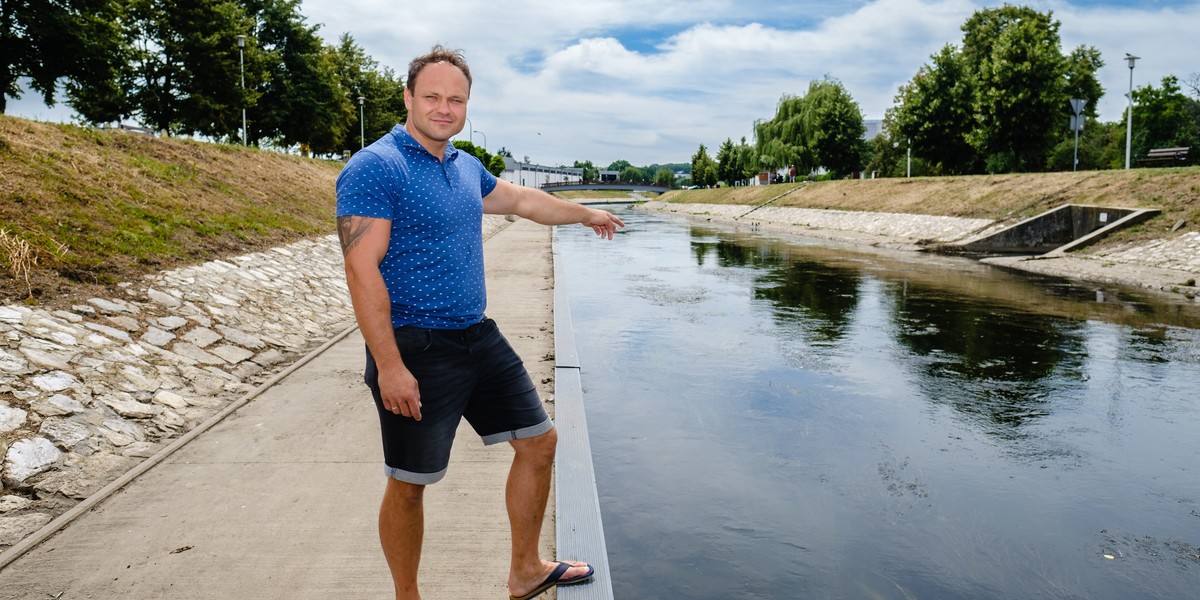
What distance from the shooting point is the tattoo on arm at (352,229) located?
8.05 ft

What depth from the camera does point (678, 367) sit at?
7898 millimetres

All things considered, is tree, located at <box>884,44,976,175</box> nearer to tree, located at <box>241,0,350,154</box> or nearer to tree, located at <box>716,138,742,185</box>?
tree, located at <box>241,0,350,154</box>

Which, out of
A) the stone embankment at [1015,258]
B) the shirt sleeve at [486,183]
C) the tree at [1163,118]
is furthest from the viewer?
the tree at [1163,118]

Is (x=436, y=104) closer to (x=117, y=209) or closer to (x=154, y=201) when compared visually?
(x=117, y=209)

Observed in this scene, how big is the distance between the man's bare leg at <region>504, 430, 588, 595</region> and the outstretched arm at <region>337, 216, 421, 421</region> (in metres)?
0.59

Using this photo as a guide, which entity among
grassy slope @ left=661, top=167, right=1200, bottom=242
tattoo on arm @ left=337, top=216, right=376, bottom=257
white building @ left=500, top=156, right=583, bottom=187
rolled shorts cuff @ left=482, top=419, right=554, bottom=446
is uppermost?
white building @ left=500, top=156, right=583, bottom=187

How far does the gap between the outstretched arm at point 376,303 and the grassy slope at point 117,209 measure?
483 cm

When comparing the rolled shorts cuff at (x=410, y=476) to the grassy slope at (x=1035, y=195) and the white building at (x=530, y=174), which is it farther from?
the white building at (x=530, y=174)

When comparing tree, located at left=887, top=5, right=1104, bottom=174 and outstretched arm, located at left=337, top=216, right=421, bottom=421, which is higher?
tree, located at left=887, top=5, right=1104, bottom=174

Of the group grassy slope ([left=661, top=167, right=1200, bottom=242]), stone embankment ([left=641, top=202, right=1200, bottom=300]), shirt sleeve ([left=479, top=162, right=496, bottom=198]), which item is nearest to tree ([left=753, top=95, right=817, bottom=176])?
stone embankment ([left=641, top=202, right=1200, bottom=300])

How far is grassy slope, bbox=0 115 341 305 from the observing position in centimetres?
693

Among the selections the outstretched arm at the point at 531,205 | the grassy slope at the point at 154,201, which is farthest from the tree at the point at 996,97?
the outstretched arm at the point at 531,205

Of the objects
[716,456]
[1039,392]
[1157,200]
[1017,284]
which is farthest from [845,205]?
[716,456]

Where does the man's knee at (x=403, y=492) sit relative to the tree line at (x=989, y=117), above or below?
below
